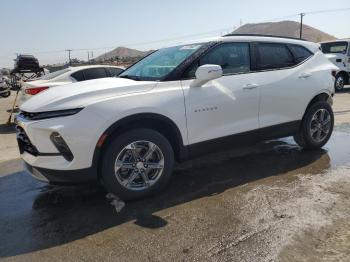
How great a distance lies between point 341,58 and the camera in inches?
588

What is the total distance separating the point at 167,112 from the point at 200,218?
119 centimetres

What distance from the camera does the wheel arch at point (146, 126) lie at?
3688 mm

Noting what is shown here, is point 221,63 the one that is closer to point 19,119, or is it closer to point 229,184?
point 229,184

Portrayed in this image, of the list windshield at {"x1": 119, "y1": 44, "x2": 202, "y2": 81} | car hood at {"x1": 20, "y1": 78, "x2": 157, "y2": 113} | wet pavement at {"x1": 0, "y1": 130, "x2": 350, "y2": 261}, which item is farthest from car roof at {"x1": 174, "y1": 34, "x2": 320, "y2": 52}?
wet pavement at {"x1": 0, "y1": 130, "x2": 350, "y2": 261}

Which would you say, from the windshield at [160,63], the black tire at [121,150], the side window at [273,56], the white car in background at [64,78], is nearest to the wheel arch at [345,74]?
the white car in background at [64,78]

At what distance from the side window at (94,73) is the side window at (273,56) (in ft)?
17.5

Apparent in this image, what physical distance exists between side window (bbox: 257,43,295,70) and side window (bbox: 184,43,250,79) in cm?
23

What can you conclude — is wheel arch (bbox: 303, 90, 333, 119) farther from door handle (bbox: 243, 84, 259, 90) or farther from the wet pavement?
door handle (bbox: 243, 84, 259, 90)

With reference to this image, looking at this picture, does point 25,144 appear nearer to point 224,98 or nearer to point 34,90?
point 224,98

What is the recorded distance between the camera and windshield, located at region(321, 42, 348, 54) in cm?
1497

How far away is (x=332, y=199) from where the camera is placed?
388 centimetres

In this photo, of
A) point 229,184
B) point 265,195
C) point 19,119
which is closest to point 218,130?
point 229,184

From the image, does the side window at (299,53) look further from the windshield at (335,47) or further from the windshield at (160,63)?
the windshield at (335,47)

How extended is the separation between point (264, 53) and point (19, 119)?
3.22 meters
